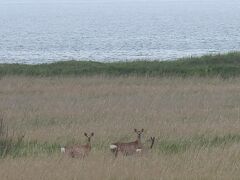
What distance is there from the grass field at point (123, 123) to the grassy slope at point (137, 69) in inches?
72.9

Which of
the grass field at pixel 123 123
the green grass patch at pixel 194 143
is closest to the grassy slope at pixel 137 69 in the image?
the grass field at pixel 123 123

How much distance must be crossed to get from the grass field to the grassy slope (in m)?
1.85

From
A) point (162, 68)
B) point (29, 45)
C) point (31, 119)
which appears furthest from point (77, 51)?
point (31, 119)

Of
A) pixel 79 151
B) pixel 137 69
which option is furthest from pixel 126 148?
pixel 137 69

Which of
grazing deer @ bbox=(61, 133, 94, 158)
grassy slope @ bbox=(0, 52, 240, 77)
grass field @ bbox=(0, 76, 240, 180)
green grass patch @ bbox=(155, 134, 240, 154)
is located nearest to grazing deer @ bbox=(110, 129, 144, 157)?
grass field @ bbox=(0, 76, 240, 180)

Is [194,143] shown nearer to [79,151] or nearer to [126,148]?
[126,148]

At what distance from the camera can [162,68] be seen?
93.3ft

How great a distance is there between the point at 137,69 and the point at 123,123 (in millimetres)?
13818

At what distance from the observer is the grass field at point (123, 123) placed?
8938 millimetres

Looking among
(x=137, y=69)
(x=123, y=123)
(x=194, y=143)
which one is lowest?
(x=137, y=69)

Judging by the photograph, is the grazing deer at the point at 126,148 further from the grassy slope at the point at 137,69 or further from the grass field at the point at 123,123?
the grassy slope at the point at 137,69

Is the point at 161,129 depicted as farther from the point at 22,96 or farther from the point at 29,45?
the point at 29,45

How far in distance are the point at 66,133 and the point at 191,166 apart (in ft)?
14.1

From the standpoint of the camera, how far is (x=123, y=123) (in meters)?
14.8
